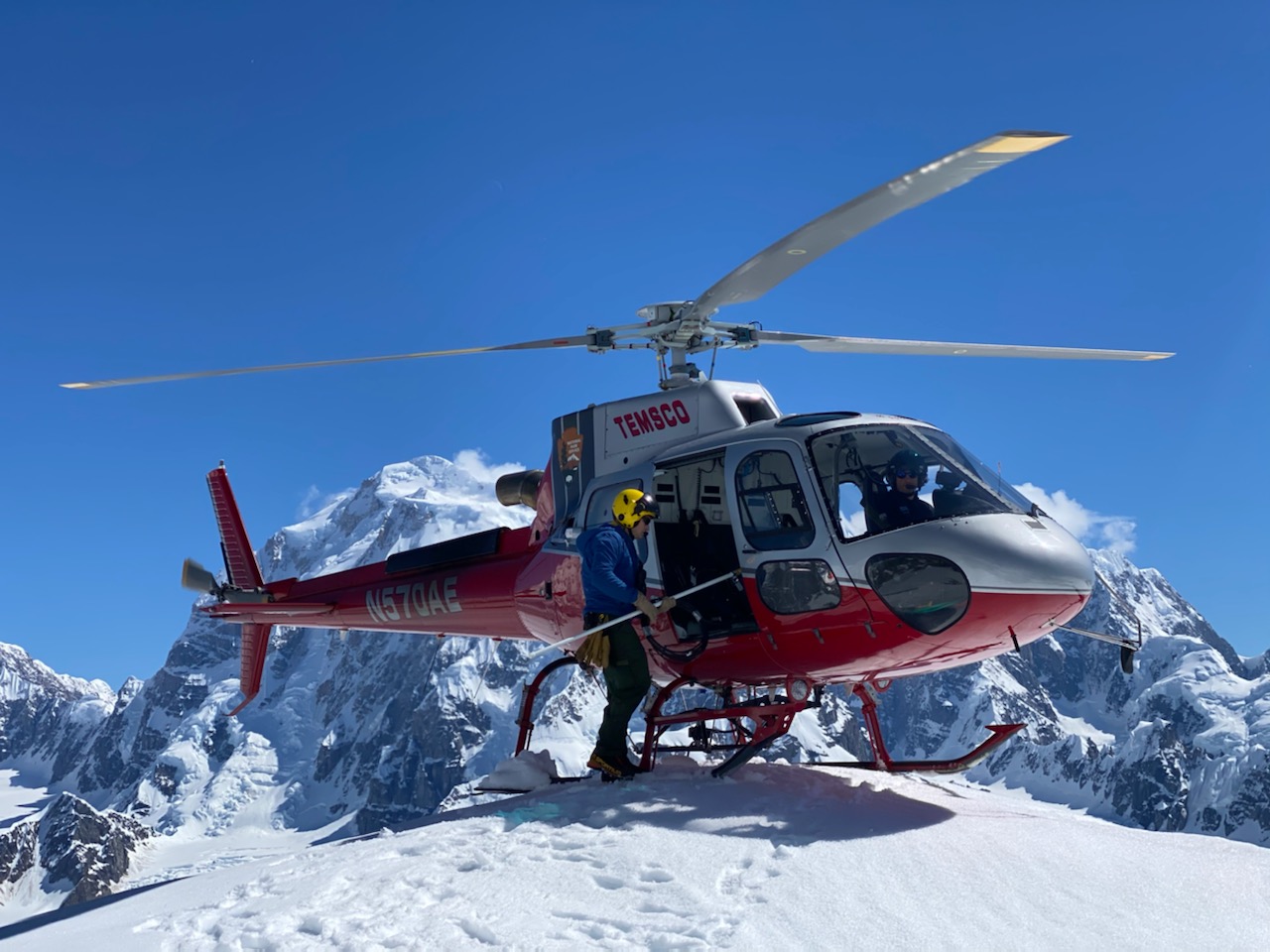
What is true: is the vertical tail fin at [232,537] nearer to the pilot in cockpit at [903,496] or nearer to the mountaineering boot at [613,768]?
the mountaineering boot at [613,768]

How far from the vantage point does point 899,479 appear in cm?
887

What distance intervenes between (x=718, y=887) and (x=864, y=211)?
4.56 meters

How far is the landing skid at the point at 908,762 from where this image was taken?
8.97m

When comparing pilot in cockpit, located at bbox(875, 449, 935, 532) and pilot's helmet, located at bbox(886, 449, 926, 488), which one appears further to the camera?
pilot's helmet, located at bbox(886, 449, 926, 488)

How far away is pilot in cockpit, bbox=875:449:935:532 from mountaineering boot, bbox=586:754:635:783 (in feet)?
8.97

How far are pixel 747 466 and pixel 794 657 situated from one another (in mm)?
1603

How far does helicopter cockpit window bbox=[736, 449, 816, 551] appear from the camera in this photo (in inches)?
349

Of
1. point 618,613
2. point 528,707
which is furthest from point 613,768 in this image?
point 528,707

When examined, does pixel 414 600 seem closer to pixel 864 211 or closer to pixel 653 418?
pixel 653 418

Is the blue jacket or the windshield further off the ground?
the windshield

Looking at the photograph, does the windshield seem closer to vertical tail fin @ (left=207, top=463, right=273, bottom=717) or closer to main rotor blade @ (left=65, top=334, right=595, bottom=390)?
main rotor blade @ (left=65, top=334, right=595, bottom=390)

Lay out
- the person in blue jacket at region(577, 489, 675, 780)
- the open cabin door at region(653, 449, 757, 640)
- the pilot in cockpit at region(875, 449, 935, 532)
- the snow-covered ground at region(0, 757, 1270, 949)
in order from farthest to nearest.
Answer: the open cabin door at region(653, 449, 757, 640) → the person in blue jacket at region(577, 489, 675, 780) → the pilot in cockpit at region(875, 449, 935, 532) → the snow-covered ground at region(0, 757, 1270, 949)

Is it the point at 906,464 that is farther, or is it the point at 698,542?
the point at 698,542

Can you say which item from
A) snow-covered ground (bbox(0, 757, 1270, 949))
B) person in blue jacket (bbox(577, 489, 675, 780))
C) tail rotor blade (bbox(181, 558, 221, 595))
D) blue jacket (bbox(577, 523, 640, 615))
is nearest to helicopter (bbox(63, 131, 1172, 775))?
person in blue jacket (bbox(577, 489, 675, 780))
